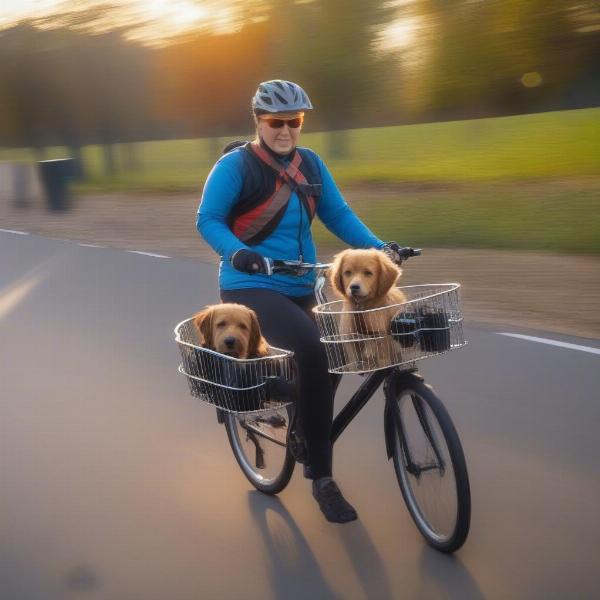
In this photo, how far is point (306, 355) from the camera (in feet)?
16.4

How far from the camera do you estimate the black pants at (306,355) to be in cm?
502

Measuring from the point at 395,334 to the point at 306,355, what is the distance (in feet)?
1.71

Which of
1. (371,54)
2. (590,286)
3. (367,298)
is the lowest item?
(590,286)

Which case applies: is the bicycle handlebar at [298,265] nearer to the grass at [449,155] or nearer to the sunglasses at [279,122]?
the sunglasses at [279,122]

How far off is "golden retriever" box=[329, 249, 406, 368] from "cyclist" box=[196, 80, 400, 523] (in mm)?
235

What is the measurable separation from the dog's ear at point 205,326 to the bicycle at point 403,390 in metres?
0.06

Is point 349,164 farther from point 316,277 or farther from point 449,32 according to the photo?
point 316,277

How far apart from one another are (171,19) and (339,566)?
31.9m

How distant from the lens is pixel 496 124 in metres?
31.6

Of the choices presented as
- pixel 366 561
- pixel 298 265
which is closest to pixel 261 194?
pixel 298 265

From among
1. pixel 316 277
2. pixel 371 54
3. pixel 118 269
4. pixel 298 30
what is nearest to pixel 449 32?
pixel 371 54

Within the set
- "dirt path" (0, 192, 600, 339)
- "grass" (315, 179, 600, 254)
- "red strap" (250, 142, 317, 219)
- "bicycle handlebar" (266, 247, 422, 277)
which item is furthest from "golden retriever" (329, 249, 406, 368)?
"grass" (315, 179, 600, 254)

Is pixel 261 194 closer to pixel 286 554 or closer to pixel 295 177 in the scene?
pixel 295 177

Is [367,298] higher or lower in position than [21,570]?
higher
